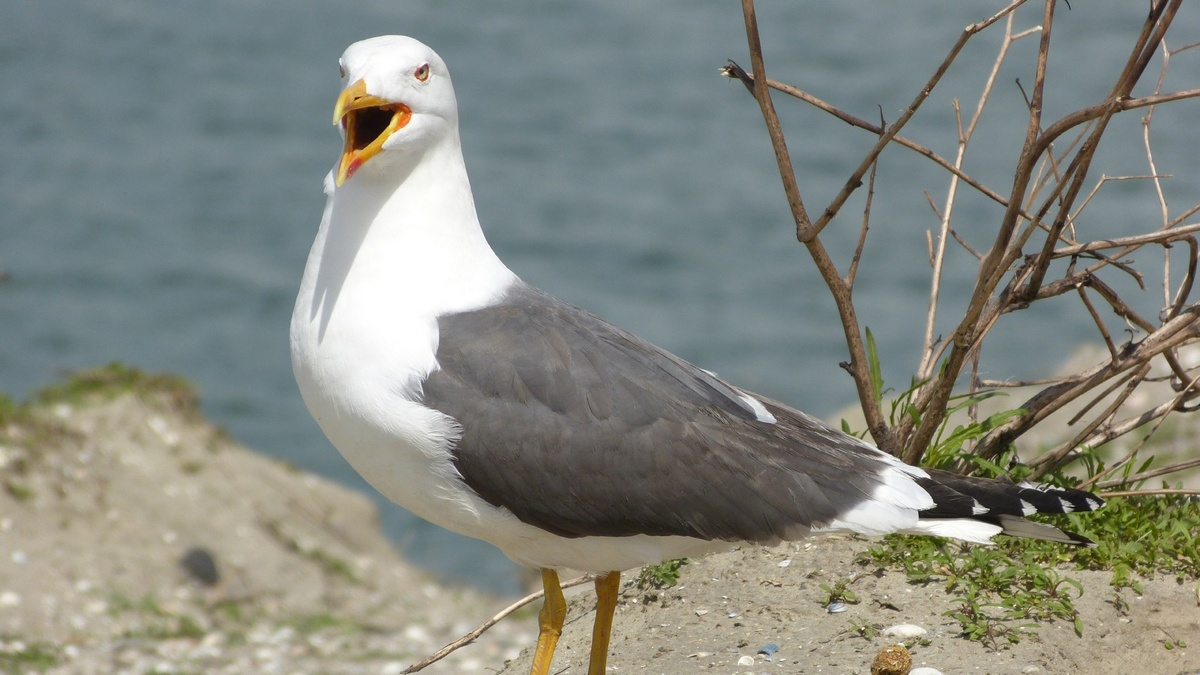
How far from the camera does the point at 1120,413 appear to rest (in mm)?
7406

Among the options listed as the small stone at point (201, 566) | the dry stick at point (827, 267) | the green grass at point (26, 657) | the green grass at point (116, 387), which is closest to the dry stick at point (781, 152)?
the dry stick at point (827, 267)

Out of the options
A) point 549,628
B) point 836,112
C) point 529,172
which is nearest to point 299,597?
point 549,628

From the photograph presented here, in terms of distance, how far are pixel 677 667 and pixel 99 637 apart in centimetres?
328

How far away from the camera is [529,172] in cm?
1499

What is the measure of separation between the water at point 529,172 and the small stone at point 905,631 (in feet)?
23.2

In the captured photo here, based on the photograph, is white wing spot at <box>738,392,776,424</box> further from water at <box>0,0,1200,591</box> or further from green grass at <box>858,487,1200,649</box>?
water at <box>0,0,1200,591</box>

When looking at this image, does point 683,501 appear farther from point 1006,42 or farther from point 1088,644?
point 1006,42

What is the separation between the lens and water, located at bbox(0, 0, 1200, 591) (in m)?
13.2

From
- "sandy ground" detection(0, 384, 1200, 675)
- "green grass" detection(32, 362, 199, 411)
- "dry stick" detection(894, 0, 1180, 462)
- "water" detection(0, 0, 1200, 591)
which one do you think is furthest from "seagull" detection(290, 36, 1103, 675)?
"water" detection(0, 0, 1200, 591)


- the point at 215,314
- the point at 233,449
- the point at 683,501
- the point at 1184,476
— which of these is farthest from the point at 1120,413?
the point at 215,314

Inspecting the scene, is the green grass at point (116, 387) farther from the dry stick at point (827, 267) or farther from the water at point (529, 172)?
the dry stick at point (827, 267)

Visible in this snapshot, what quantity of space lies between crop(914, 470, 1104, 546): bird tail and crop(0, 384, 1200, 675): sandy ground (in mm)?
438

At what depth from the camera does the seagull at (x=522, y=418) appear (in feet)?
11.5

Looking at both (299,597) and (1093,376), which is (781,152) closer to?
(1093,376)
